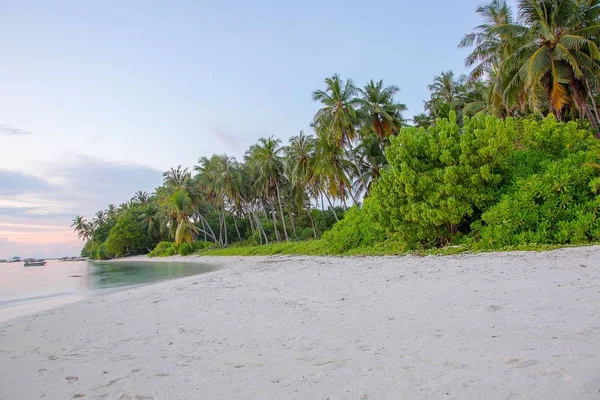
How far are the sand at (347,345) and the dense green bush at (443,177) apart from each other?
5806 millimetres

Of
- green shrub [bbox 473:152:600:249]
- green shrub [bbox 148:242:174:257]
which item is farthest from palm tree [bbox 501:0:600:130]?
green shrub [bbox 148:242:174:257]

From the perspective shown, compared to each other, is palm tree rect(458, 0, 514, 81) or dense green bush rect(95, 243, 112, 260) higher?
palm tree rect(458, 0, 514, 81)

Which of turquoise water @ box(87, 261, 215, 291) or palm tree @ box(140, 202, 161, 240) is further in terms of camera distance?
palm tree @ box(140, 202, 161, 240)

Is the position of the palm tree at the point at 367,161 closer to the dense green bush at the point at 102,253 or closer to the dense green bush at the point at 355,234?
the dense green bush at the point at 355,234

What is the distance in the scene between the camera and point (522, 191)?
11.7 m

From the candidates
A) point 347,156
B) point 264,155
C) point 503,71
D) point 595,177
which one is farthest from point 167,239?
point 595,177

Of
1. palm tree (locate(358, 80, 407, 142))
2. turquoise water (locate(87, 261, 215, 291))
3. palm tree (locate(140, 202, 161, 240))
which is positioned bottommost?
turquoise water (locate(87, 261, 215, 291))

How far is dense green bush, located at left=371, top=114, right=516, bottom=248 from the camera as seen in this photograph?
1276 centimetres

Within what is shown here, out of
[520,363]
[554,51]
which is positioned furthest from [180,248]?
[520,363]

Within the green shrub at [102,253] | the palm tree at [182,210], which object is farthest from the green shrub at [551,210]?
the green shrub at [102,253]

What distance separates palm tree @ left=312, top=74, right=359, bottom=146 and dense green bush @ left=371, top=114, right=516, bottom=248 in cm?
1084

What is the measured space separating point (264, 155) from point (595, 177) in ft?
94.8

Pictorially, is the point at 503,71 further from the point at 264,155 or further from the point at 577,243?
the point at 264,155

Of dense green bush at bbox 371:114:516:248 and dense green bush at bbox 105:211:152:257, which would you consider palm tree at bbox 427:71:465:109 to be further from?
dense green bush at bbox 105:211:152:257
